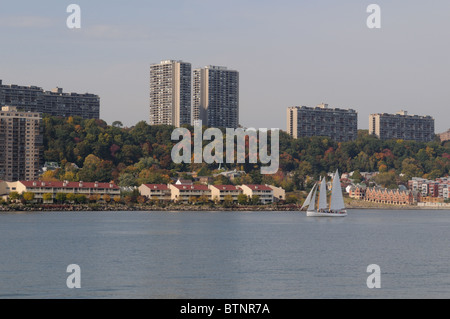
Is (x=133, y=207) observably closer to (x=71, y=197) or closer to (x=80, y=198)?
(x=80, y=198)

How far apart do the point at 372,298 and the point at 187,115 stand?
480 ft

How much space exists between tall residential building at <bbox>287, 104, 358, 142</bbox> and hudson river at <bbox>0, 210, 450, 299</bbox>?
Result: 382 feet

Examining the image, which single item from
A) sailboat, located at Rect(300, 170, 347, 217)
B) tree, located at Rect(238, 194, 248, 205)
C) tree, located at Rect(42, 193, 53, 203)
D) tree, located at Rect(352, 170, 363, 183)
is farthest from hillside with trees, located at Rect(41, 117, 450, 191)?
sailboat, located at Rect(300, 170, 347, 217)

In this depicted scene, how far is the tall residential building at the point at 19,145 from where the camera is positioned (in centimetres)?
11106

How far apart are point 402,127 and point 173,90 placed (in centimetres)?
5801

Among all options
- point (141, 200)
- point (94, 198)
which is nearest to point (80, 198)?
point (94, 198)

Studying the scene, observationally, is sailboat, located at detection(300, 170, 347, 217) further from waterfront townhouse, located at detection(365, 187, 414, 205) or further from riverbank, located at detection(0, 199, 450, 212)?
waterfront townhouse, located at detection(365, 187, 414, 205)

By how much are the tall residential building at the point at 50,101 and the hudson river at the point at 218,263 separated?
9697 centimetres

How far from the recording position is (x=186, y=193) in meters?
107

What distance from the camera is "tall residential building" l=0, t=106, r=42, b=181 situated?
111062 mm

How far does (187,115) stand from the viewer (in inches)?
6791

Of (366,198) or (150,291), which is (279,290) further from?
(366,198)

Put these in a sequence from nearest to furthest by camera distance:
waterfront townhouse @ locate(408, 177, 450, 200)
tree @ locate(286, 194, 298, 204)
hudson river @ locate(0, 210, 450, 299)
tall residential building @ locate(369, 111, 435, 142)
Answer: hudson river @ locate(0, 210, 450, 299) → tree @ locate(286, 194, 298, 204) → waterfront townhouse @ locate(408, 177, 450, 200) → tall residential building @ locate(369, 111, 435, 142)

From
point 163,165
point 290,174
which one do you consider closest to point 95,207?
point 163,165
